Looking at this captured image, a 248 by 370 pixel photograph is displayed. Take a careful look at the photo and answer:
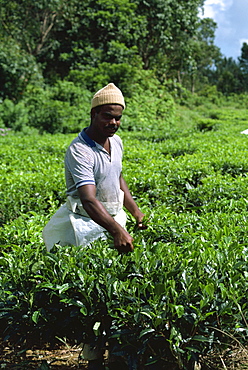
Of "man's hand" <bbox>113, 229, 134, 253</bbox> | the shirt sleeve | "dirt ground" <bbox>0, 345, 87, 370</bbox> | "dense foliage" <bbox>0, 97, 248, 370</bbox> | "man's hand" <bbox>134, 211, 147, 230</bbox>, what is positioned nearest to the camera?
"dense foliage" <bbox>0, 97, 248, 370</bbox>

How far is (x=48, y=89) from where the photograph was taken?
16.8m

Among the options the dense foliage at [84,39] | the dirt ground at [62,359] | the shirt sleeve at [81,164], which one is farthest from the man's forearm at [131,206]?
the dense foliage at [84,39]

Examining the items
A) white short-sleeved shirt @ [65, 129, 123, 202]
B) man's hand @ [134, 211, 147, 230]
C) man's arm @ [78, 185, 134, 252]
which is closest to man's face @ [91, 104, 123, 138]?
white short-sleeved shirt @ [65, 129, 123, 202]

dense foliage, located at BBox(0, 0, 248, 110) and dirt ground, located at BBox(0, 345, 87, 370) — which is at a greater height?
dense foliage, located at BBox(0, 0, 248, 110)

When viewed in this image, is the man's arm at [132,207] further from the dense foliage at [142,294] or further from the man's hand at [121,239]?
the man's hand at [121,239]

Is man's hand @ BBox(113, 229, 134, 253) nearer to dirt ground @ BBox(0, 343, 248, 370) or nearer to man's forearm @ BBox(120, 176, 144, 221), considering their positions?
man's forearm @ BBox(120, 176, 144, 221)

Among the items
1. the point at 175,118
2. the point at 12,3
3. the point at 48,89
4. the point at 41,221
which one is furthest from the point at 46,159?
the point at 12,3

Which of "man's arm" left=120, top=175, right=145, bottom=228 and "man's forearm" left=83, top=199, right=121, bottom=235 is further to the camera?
"man's arm" left=120, top=175, right=145, bottom=228

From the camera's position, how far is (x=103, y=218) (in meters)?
2.47

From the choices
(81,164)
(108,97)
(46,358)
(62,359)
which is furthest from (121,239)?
(46,358)

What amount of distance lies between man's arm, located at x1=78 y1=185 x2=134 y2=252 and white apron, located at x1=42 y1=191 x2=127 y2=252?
0.74ft

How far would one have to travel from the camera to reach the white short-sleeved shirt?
2.64 m

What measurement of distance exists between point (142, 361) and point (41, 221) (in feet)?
6.38

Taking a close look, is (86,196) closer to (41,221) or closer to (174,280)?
(174,280)
